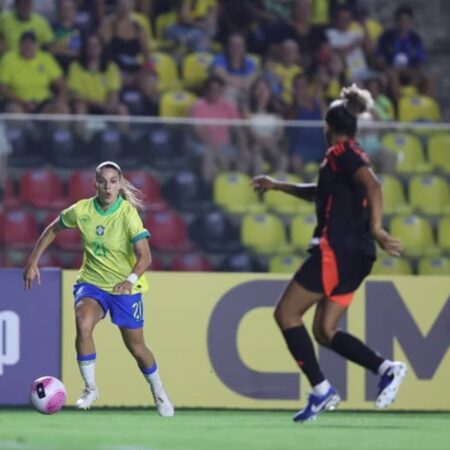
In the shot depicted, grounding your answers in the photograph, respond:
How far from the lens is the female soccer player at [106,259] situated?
9.88 metres

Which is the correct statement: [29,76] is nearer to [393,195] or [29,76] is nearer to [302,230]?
[302,230]

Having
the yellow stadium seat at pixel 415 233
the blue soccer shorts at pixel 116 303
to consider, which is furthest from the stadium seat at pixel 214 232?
the blue soccer shorts at pixel 116 303

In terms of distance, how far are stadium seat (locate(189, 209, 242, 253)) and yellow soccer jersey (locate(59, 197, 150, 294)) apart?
6.29 ft

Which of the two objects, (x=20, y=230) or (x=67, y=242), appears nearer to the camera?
(x=20, y=230)

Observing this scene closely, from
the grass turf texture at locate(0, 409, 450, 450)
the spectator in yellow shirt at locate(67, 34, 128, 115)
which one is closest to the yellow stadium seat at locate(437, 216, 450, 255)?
the grass turf texture at locate(0, 409, 450, 450)

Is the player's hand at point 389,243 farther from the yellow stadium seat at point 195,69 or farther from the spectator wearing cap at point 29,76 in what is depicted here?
the yellow stadium seat at point 195,69

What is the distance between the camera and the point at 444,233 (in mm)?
12281

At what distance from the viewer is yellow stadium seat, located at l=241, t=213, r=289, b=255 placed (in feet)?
39.4

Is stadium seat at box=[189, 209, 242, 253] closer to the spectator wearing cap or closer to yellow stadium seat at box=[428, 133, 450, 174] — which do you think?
yellow stadium seat at box=[428, 133, 450, 174]

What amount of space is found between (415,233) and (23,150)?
10.7 ft

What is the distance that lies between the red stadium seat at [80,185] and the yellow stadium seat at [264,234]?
49.9 inches

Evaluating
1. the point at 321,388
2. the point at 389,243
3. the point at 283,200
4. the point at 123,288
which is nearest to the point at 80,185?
the point at 283,200

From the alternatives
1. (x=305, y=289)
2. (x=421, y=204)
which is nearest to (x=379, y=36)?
(x=421, y=204)

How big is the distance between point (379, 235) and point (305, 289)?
0.66 meters
